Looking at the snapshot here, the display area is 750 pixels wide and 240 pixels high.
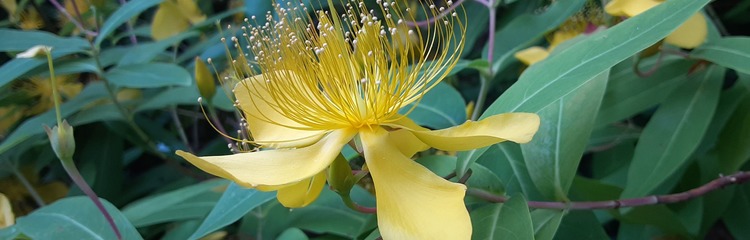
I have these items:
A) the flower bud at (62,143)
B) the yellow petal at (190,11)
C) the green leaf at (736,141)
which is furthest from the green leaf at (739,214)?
the yellow petal at (190,11)

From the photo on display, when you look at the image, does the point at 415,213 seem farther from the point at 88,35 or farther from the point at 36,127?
the point at 88,35

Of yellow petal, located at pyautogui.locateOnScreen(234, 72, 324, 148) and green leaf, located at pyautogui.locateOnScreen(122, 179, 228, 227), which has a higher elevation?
yellow petal, located at pyautogui.locateOnScreen(234, 72, 324, 148)

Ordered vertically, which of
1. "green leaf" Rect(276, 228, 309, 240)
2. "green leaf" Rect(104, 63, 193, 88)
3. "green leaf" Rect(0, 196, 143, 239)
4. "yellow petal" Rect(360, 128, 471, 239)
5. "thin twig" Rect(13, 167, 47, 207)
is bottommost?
"thin twig" Rect(13, 167, 47, 207)

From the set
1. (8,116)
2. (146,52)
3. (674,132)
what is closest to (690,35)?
(674,132)

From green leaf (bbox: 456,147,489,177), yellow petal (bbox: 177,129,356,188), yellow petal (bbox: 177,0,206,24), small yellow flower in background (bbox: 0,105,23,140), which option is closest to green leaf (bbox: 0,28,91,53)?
small yellow flower in background (bbox: 0,105,23,140)

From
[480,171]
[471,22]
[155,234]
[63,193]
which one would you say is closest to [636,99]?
[480,171]

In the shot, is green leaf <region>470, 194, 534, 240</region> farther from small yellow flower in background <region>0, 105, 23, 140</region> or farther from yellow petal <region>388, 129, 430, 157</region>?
small yellow flower in background <region>0, 105, 23, 140</region>
